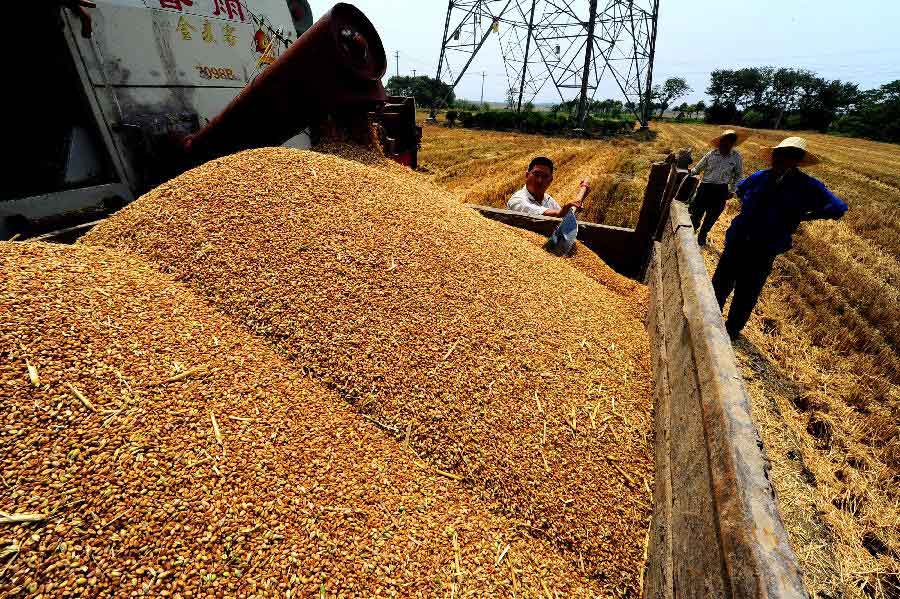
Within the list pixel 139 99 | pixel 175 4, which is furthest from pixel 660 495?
pixel 175 4

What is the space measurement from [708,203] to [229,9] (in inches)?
249

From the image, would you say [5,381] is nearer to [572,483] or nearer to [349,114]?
[572,483]

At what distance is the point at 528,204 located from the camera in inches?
168

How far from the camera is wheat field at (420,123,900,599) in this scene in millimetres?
2104

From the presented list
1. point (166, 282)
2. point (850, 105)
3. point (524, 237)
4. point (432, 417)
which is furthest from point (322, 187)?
point (850, 105)

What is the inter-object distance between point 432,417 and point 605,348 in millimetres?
1191

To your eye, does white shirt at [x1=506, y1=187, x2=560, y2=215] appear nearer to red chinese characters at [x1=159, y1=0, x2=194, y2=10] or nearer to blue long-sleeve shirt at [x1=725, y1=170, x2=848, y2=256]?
blue long-sleeve shirt at [x1=725, y1=170, x2=848, y2=256]

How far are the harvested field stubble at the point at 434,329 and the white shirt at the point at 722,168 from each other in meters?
4.12

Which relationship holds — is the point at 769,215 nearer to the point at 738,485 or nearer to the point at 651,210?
the point at 651,210

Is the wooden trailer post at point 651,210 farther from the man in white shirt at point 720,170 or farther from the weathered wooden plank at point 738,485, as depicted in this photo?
the weathered wooden plank at point 738,485

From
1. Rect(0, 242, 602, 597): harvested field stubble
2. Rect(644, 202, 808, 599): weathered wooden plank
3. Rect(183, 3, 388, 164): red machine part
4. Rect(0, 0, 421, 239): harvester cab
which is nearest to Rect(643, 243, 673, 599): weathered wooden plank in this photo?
Rect(644, 202, 808, 599): weathered wooden plank

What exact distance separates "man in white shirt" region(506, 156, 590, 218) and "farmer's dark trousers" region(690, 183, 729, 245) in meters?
2.52

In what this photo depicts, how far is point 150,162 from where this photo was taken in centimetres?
313

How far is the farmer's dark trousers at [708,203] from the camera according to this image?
5633 mm
